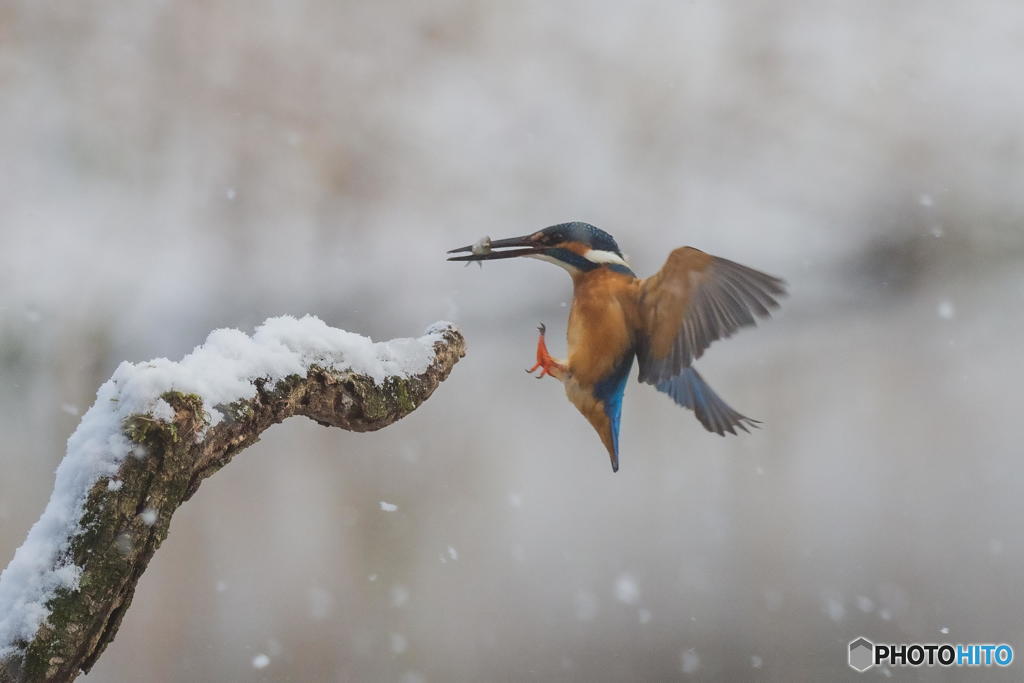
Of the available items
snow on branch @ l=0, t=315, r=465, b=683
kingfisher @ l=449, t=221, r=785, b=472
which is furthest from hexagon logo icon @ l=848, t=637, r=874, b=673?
snow on branch @ l=0, t=315, r=465, b=683

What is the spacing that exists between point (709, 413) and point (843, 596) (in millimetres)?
967

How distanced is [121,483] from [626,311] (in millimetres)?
750

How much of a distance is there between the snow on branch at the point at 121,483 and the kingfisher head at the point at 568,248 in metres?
0.53

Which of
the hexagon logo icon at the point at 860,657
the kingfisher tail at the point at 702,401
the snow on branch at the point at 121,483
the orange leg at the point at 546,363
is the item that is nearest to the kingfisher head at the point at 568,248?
the orange leg at the point at 546,363

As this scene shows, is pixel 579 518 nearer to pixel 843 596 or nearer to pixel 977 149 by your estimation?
pixel 843 596

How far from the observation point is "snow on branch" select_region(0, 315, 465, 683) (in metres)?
0.54

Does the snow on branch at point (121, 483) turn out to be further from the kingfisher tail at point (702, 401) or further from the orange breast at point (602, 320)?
the kingfisher tail at point (702, 401)

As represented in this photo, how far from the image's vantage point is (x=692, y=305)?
1.11 metres

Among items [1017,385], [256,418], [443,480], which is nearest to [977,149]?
[1017,385]

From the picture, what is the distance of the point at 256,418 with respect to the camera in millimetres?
673

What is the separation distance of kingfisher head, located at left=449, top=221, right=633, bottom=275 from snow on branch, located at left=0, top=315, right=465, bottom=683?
0.53m

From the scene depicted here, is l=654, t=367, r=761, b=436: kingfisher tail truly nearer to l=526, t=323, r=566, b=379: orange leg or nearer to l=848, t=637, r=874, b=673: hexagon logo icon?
l=526, t=323, r=566, b=379: orange leg

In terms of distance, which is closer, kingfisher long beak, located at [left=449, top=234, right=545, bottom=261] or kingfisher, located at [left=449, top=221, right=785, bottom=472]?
kingfisher, located at [left=449, top=221, right=785, bottom=472]

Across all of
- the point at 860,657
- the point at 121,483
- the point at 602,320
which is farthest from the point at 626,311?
the point at 860,657
